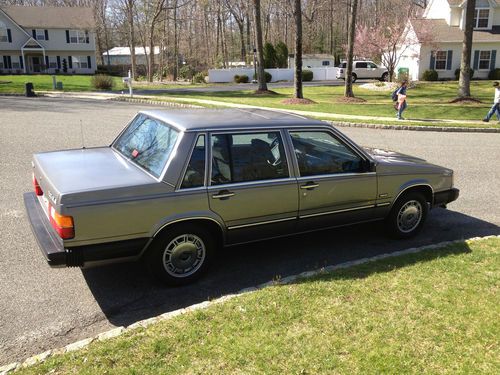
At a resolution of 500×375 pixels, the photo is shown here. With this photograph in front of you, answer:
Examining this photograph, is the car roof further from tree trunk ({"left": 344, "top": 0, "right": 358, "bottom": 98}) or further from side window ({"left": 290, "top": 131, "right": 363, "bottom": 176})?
tree trunk ({"left": 344, "top": 0, "right": 358, "bottom": 98})

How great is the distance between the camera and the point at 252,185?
193 inches

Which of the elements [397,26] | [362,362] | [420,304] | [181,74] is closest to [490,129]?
[420,304]

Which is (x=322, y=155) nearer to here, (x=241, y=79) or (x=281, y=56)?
(x=241, y=79)

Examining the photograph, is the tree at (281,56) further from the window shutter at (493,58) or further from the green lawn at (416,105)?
the green lawn at (416,105)

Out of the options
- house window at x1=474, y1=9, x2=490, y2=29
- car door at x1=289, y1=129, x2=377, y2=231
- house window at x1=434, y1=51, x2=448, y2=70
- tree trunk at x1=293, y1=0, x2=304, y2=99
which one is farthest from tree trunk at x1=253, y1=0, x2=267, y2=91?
car door at x1=289, y1=129, x2=377, y2=231

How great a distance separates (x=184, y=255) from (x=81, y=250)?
1005 millimetres

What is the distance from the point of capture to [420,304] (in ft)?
13.8

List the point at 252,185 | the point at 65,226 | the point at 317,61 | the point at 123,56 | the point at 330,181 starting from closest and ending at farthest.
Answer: the point at 65,226
the point at 252,185
the point at 330,181
the point at 317,61
the point at 123,56

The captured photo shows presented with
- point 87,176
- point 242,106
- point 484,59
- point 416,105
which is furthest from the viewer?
point 484,59

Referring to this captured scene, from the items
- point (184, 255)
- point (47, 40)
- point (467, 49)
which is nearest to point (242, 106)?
point (467, 49)

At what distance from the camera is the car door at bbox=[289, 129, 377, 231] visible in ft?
17.3

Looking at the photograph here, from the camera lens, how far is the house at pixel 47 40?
181 ft

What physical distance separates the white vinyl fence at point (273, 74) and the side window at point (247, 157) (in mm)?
45635

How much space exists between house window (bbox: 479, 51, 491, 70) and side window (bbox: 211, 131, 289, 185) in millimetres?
42029
